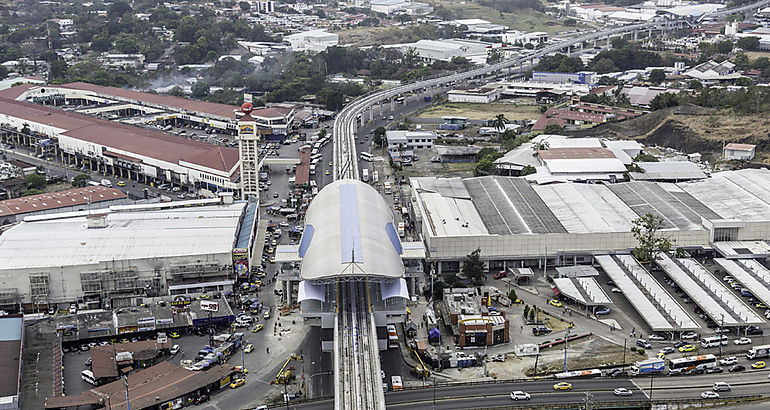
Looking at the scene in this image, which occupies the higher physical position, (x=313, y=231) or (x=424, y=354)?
(x=313, y=231)

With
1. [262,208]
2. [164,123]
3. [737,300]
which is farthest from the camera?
[164,123]

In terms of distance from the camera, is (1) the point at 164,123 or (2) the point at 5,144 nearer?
(2) the point at 5,144

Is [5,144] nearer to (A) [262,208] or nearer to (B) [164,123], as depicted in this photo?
(B) [164,123]

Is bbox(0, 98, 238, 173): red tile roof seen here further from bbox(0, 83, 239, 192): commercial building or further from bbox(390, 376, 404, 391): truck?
bbox(390, 376, 404, 391): truck

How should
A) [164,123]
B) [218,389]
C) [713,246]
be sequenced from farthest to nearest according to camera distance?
[164,123]
[713,246]
[218,389]

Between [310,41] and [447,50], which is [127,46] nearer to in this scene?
[310,41]

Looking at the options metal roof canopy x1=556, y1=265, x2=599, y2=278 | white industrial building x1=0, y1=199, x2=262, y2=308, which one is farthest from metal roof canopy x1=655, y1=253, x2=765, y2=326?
white industrial building x1=0, y1=199, x2=262, y2=308

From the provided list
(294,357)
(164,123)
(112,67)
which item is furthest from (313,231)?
(112,67)
